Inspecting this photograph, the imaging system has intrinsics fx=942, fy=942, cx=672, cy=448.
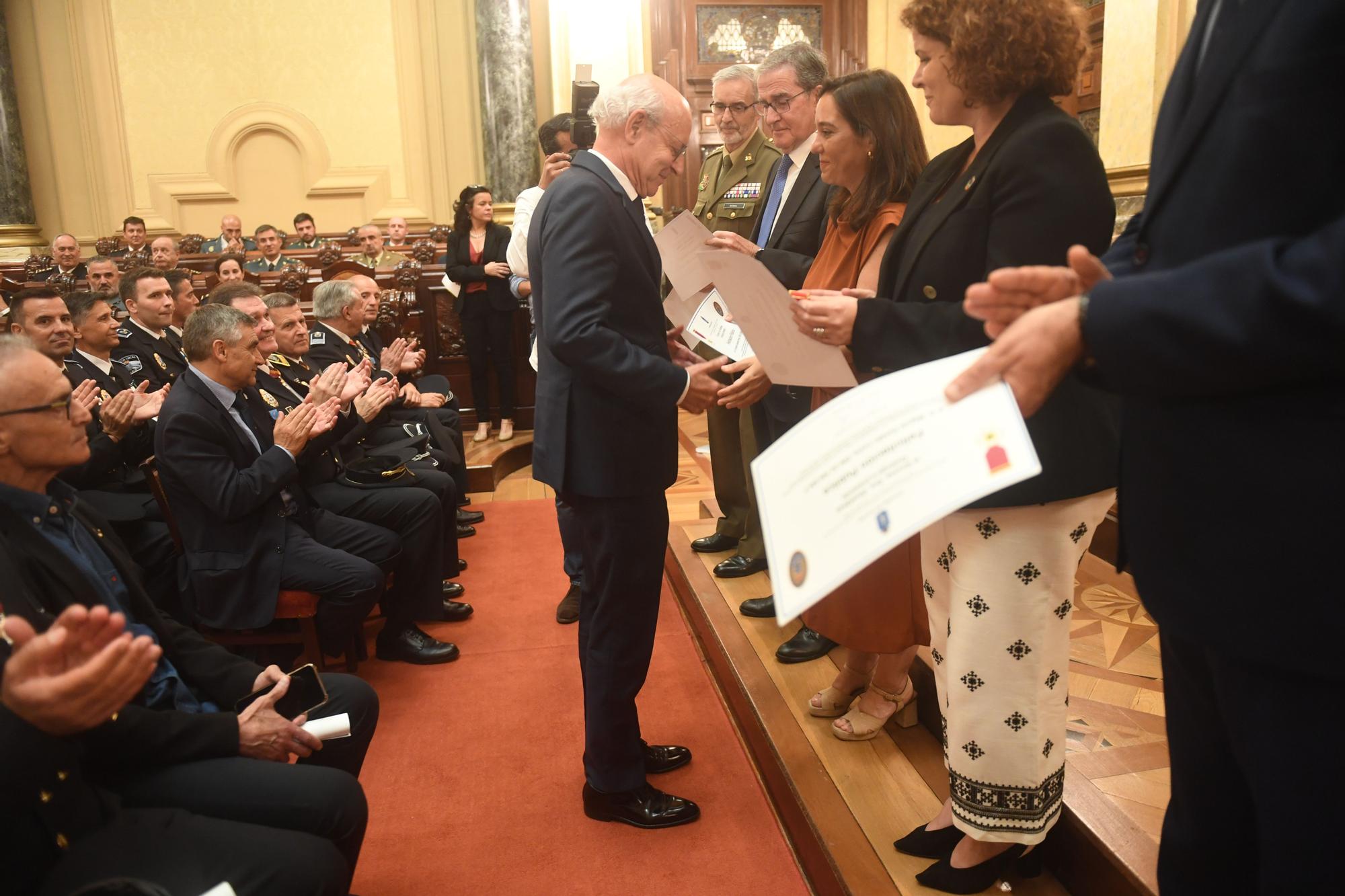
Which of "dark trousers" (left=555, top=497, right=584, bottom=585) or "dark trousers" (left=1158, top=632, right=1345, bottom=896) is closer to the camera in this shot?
"dark trousers" (left=1158, top=632, right=1345, bottom=896)

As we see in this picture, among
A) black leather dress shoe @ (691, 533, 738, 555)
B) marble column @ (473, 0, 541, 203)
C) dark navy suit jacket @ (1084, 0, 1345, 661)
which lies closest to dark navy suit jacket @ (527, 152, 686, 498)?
dark navy suit jacket @ (1084, 0, 1345, 661)

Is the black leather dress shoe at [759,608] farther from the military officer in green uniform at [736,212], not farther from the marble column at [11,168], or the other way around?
the marble column at [11,168]

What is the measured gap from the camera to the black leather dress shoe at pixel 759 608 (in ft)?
9.16

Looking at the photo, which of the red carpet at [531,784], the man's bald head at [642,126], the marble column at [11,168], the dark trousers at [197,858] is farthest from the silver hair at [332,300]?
the marble column at [11,168]

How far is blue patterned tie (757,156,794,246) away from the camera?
2.81 meters

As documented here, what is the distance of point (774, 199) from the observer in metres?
2.86

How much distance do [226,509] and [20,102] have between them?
9337 mm

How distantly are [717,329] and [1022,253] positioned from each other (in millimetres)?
907

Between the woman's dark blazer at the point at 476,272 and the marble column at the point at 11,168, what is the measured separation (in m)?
5.79

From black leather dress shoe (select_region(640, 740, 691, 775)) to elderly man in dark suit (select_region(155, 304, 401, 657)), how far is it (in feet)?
3.22

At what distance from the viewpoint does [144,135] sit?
9.37 metres

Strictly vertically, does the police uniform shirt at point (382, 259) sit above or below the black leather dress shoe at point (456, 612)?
above

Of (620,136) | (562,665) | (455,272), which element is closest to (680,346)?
(620,136)

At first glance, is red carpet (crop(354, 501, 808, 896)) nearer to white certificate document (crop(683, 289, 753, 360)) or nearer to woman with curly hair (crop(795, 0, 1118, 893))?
woman with curly hair (crop(795, 0, 1118, 893))
